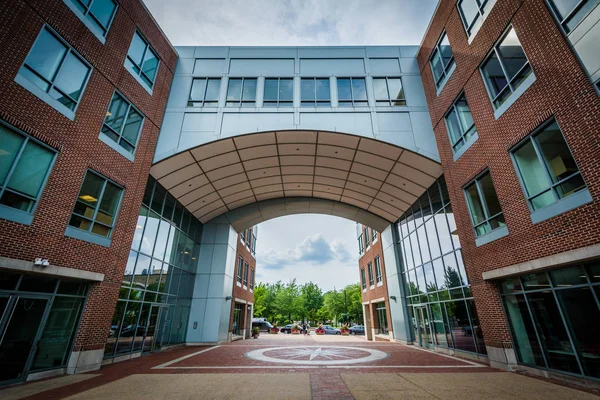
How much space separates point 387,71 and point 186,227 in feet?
52.5

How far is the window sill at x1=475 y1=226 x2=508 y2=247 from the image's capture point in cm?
915

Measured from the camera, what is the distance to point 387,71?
15.6 m

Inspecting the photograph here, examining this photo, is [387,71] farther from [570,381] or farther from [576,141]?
[570,381]

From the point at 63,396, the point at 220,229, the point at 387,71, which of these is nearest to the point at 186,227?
the point at 220,229

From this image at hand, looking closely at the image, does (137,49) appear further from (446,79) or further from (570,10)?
(570,10)

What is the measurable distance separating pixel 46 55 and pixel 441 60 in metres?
16.1

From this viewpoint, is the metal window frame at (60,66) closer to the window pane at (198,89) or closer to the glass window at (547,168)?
the window pane at (198,89)

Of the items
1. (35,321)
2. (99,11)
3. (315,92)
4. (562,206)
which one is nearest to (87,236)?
(35,321)

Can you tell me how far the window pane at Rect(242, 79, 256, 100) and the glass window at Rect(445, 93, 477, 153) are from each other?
1021 cm

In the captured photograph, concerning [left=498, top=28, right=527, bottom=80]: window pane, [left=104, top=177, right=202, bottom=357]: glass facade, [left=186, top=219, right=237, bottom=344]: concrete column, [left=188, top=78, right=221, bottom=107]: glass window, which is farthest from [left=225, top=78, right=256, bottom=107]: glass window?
[left=498, top=28, right=527, bottom=80]: window pane

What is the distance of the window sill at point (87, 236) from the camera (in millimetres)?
8922

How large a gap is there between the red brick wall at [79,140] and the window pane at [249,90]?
4.93 m

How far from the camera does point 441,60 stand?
13.3 meters

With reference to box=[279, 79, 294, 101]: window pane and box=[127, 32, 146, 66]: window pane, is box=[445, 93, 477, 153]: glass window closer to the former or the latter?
box=[279, 79, 294, 101]: window pane
